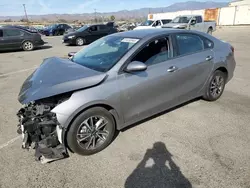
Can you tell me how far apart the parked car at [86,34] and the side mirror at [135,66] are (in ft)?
43.8

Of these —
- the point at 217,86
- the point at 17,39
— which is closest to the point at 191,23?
the point at 17,39

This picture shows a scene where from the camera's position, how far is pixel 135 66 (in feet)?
10.1

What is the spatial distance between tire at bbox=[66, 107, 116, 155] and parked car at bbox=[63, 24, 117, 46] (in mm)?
13489

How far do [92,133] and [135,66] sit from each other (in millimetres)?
1131

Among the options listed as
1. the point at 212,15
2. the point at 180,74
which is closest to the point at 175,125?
the point at 180,74

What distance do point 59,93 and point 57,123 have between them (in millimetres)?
390

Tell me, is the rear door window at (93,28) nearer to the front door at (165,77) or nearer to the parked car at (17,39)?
the parked car at (17,39)

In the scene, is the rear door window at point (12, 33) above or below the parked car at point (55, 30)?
above

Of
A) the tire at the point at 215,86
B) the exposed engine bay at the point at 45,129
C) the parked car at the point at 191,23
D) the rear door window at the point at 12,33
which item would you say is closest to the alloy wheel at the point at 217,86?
the tire at the point at 215,86

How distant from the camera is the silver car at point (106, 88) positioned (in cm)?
284

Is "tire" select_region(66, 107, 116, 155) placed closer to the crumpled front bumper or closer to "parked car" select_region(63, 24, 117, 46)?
the crumpled front bumper

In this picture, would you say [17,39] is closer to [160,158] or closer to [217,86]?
[217,86]

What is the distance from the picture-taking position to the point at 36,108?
9.53ft

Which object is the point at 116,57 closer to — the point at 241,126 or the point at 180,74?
the point at 180,74
